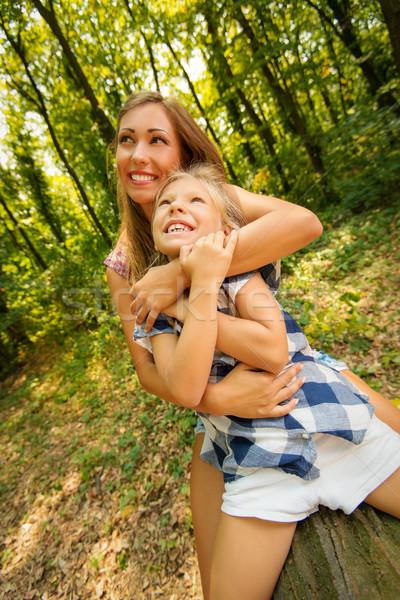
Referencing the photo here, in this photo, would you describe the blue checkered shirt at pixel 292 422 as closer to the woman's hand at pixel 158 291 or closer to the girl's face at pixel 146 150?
the woman's hand at pixel 158 291

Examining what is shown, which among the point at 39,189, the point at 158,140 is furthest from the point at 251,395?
the point at 39,189

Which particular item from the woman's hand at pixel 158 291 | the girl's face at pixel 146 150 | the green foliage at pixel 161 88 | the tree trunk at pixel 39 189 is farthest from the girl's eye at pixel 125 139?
the tree trunk at pixel 39 189

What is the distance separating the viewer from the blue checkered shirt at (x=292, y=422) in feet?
3.51

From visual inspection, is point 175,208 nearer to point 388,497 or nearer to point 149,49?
point 388,497

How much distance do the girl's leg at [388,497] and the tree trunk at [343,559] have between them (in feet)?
0.11

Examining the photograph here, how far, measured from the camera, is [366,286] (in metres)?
3.76

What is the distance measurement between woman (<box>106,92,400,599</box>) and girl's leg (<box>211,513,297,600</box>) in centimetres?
33

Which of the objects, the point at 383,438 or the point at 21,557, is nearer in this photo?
the point at 383,438

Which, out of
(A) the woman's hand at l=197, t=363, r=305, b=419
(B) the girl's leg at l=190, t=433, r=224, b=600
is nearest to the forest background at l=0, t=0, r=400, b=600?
(B) the girl's leg at l=190, t=433, r=224, b=600

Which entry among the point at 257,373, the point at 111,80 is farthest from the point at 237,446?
the point at 111,80

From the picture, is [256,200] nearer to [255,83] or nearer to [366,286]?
[366,286]

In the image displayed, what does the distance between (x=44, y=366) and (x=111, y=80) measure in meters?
6.59

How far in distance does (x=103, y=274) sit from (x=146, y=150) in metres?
5.97

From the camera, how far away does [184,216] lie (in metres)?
1.28
